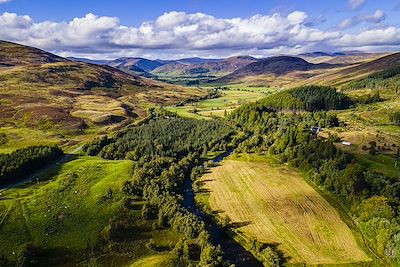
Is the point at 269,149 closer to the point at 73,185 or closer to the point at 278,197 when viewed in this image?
the point at 278,197

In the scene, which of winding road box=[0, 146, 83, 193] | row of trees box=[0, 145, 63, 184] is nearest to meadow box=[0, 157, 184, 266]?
winding road box=[0, 146, 83, 193]

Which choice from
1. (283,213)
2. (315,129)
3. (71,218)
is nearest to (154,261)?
(71,218)

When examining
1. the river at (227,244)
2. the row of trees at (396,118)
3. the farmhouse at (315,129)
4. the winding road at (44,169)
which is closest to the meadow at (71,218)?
the winding road at (44,169)

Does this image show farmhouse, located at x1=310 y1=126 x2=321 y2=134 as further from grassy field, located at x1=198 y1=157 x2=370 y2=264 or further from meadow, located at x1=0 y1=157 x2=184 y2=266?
meadow, located at x1=0 y1=157 x2=184 y2=266

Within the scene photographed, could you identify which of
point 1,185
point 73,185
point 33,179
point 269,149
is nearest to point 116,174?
point 73,185

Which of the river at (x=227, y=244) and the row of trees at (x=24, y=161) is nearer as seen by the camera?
the river at (x=227, y=244)

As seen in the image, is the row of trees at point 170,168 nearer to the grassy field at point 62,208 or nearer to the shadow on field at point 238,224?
the grassy field at point 62,208
